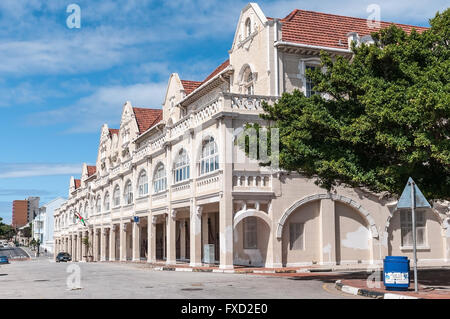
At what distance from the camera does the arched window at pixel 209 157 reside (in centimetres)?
2717

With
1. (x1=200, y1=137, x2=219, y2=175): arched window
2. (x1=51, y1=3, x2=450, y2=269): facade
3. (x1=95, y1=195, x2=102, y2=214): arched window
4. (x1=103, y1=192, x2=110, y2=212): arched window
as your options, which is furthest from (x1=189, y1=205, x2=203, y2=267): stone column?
(x1=95, y1=195, x2=102, y2=214): arched window

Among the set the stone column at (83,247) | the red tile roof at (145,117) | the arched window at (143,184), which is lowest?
the stone column at (83,247)

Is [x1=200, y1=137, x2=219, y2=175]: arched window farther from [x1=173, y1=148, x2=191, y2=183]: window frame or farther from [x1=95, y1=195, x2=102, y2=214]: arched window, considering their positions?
[x1=95, y1=195, x2=102, y2=214]: arched window

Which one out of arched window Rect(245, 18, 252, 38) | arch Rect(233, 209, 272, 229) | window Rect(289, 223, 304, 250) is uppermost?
arched window Rect(245, 18, 252, 38)

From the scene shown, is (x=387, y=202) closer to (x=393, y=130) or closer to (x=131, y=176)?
(x=393, y=130)

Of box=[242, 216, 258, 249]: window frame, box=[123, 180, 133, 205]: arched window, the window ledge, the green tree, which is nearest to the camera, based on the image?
the green tree

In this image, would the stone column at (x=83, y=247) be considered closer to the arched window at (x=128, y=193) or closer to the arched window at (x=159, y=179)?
the arched window at (x=128, y=193)

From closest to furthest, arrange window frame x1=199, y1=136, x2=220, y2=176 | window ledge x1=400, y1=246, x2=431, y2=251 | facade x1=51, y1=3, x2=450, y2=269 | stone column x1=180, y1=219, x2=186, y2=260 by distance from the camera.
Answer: facade x1=51, y1=3, x2=450, y2=269, window frame x1=199, y1=136, x2=220, y2=176, window ledge x1=400, y1=246, x2=431, y2=251, stone column x1=180, y1=219, x2=186, y2=260

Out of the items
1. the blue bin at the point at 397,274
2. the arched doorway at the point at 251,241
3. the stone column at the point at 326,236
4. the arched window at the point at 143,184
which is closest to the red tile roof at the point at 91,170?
the arched window at the point at 143,184

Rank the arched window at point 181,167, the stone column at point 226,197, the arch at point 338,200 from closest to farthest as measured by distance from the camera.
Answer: the stone column at point 226,197
the arch at point 338,200
the arched window at point 181,167

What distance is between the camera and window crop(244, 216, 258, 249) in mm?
27719

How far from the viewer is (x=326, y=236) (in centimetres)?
2741

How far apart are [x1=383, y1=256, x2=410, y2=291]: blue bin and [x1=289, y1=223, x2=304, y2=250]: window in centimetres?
1345
